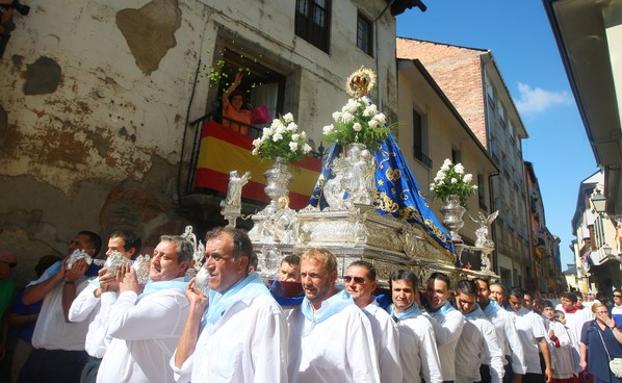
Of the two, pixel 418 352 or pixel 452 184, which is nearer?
pixel 418 352

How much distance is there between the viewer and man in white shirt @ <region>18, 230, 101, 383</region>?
3445 millimetres

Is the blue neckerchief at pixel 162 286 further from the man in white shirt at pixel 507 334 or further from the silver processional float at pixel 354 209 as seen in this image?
the man in white shirt at pixel 507 334

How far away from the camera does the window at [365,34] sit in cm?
1152

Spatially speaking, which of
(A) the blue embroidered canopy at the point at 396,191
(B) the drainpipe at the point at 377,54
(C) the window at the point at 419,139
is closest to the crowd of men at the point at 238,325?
(A) the blue embroidered canopy at the point at 396,191

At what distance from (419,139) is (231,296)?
39.2 feet

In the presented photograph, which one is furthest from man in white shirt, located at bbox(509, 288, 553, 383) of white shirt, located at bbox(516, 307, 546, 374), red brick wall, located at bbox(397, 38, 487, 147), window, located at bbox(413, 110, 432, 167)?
red brick wall, located at bbox(397, 38, 487, 147)

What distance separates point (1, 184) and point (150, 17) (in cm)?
338

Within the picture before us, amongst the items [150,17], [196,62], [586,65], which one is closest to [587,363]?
[586,65]

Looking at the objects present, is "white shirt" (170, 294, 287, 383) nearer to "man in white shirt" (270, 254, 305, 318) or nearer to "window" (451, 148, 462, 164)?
"man in white shirt" (270, 254, 305, 318)

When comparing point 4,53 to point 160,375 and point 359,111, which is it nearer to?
point 359,111

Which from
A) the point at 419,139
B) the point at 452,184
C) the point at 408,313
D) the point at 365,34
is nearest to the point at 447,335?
the point at 408,313

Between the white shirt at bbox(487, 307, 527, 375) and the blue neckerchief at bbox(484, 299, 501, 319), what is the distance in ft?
0.04

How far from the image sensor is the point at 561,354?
6.42 m

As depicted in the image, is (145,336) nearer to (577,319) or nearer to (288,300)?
(288,300)
